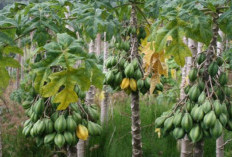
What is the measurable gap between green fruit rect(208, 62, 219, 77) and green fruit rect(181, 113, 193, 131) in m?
0.27

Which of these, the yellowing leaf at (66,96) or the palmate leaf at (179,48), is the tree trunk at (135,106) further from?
the yellowing leaf at (66,96)

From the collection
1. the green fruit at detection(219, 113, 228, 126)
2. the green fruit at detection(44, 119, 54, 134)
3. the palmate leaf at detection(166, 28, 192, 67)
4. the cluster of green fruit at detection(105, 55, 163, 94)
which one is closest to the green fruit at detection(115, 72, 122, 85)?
the cluster of green fruit at detection(105, 55, 163, 94)

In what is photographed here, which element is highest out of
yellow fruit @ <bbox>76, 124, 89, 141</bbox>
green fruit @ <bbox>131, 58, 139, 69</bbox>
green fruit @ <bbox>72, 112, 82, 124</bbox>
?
green fruit @ <bbox>131, 58, 139, 69</bbox>

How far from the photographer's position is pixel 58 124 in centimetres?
146

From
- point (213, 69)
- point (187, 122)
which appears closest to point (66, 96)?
point (187, 122)

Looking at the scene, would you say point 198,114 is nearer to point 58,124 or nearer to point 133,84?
point 133,84

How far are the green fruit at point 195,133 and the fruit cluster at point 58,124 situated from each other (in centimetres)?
54

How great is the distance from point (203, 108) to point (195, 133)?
15 cm

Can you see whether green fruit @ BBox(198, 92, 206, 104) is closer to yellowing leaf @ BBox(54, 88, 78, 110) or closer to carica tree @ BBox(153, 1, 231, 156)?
carica tree @ BBox(153, 1, 231, 156)

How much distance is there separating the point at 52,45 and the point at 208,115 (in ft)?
3.02

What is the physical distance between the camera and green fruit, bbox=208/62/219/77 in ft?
4.97

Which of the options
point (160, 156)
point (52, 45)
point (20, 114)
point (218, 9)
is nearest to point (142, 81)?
point (218, 9)

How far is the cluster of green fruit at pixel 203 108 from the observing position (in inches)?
57.9

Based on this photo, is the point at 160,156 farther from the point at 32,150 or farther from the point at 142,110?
the point at 32,150
